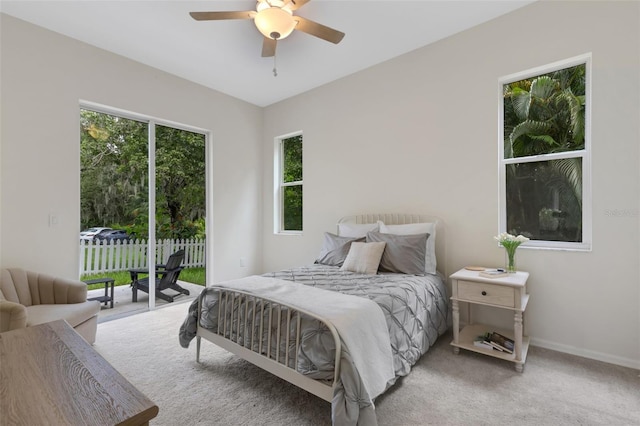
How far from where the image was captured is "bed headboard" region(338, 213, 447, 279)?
9.99 feet

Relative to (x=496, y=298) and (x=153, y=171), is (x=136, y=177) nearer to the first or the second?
(x=153, y=171)

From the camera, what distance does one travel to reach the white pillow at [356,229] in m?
3.30

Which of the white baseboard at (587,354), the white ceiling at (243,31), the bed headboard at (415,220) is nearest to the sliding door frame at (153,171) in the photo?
the white ceiling at (243,31)

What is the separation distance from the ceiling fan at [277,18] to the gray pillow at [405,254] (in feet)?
5.96

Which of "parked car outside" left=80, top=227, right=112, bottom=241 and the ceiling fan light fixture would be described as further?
"parked car outside" left=80, top=227, right=112, bottom=241

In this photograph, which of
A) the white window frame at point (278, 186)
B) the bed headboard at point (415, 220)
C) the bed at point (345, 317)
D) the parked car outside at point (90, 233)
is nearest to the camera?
the bed at point (345, 317)

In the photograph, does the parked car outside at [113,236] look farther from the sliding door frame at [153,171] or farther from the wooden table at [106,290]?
the wooden table at [106,290]

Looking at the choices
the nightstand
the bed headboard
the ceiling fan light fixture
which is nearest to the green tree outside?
the bed headboard

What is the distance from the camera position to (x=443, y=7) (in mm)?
2594

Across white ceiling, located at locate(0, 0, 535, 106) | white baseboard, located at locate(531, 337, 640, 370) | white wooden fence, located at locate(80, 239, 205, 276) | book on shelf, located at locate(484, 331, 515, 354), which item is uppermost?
white ceiling, located at locate(0, 0, 535, 106)

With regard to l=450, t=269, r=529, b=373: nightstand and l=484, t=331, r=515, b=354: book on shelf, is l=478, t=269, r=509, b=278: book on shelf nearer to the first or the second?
l=450, t=269, r=529, b=373: nightstand

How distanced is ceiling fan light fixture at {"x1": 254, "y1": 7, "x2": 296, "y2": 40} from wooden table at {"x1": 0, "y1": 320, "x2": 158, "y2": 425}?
220 cm

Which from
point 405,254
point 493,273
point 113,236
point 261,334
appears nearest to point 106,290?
point 113,236

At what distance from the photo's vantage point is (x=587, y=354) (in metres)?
2.34
